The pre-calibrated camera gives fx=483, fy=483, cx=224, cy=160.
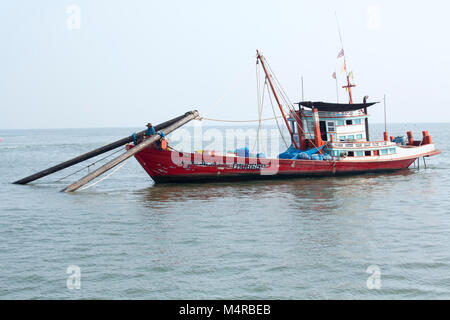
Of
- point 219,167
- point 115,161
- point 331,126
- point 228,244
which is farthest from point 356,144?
point 228,244

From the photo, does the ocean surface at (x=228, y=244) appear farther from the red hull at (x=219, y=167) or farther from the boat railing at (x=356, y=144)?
the boat railing at (x=356, y=144)

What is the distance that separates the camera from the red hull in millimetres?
32000

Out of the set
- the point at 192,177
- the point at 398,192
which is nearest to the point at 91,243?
the point at 192,177

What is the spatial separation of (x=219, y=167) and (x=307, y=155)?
6455 mm

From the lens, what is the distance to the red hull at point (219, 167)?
1260 inches

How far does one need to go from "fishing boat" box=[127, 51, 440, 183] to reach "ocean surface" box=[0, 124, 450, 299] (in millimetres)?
3163

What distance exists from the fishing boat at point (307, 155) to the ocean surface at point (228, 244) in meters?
3.16

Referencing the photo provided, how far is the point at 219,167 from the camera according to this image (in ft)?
107

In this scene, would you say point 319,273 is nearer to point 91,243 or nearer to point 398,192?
point 91,243

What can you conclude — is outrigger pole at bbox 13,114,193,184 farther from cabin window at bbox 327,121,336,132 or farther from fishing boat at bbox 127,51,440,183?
cabin window at bbox 327,121,336,132

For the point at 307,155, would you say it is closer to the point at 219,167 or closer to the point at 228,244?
the point at 219,167

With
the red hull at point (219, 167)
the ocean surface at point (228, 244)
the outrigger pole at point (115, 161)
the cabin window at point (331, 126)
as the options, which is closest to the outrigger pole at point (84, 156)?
the outrigger pole at point (115, 161)

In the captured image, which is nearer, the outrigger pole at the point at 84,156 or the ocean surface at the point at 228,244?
the ocean surface at the point at 228,244
